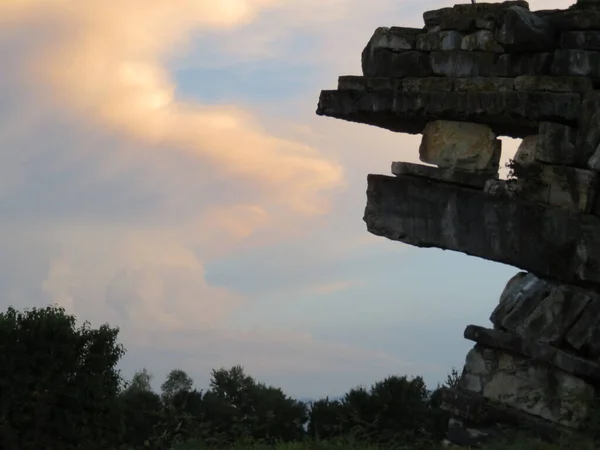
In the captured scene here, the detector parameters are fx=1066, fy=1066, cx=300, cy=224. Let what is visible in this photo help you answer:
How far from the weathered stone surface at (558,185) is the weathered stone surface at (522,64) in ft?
4.85

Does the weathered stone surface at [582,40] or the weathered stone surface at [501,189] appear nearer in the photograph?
the weathered stone surface at [501,189]

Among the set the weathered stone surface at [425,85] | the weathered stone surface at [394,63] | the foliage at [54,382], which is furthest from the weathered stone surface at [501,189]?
the foliage at [54,382]

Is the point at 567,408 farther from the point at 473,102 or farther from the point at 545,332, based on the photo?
the point at 473,102

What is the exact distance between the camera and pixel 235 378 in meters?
32.0

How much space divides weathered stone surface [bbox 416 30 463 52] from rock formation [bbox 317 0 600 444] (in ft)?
0.07

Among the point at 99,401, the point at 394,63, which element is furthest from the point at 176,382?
the point at 394,63

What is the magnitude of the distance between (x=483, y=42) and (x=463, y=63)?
444mm

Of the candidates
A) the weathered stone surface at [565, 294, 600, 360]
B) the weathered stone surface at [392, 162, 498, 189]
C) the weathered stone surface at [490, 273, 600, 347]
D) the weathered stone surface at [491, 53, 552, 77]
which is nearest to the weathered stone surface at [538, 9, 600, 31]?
the weathered stone surface at [491, 53, 552, 77]

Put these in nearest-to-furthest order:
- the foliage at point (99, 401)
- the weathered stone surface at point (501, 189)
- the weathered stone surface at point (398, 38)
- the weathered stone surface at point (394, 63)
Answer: the weathered stone surface at point (501, 189), the weathered stone surface at point (394, 63), the weathered stone surface at point (398, 38), the foliage at point (99, 401)

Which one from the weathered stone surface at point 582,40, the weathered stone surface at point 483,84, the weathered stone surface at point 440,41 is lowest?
the weathered stone surface at point 483,84

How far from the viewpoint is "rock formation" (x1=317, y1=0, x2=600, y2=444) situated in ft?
51.4

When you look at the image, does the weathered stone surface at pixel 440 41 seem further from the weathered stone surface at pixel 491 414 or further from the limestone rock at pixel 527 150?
the weathered stone surface at pixel 491 414

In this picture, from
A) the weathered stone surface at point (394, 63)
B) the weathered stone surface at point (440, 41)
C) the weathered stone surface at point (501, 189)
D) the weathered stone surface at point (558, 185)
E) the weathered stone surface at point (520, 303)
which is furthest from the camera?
the weathered stone surface at point (394, 63)

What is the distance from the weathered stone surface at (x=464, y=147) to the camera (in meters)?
16.6
